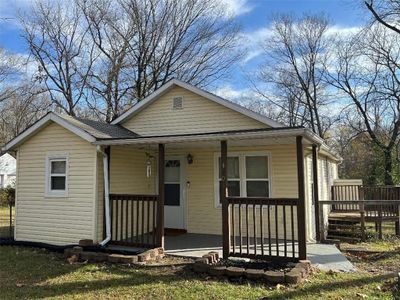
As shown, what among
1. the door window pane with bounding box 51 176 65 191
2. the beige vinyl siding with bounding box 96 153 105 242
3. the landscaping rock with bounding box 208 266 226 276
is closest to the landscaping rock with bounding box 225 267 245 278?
the landscaping rock with bounding box 208 266 226 276

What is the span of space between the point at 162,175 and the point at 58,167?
3.35 meters

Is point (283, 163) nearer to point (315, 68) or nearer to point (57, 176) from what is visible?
point (57, 176)

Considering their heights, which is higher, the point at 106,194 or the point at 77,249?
the point at 106,194

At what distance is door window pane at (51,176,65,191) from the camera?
993 centimetres

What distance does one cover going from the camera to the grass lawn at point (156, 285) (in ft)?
18.8

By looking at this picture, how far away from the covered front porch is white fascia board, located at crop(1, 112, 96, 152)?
684mm

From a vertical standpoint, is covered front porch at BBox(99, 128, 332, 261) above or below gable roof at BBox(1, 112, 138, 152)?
below

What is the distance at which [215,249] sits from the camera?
8781 mm

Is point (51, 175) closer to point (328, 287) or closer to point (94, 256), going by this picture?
point (94, 256)

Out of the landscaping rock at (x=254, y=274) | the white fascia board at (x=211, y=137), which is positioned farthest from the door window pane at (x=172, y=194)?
the landscaping rock at (x=254, y=274)

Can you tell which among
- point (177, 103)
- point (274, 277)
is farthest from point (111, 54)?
point (274, 277)

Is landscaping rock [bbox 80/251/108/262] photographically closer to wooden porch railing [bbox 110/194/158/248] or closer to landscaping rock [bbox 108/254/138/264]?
landscaping rock [bbox 108/254/138/264]

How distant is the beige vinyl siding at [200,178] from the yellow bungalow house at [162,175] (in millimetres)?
29

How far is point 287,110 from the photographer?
3325 cm
